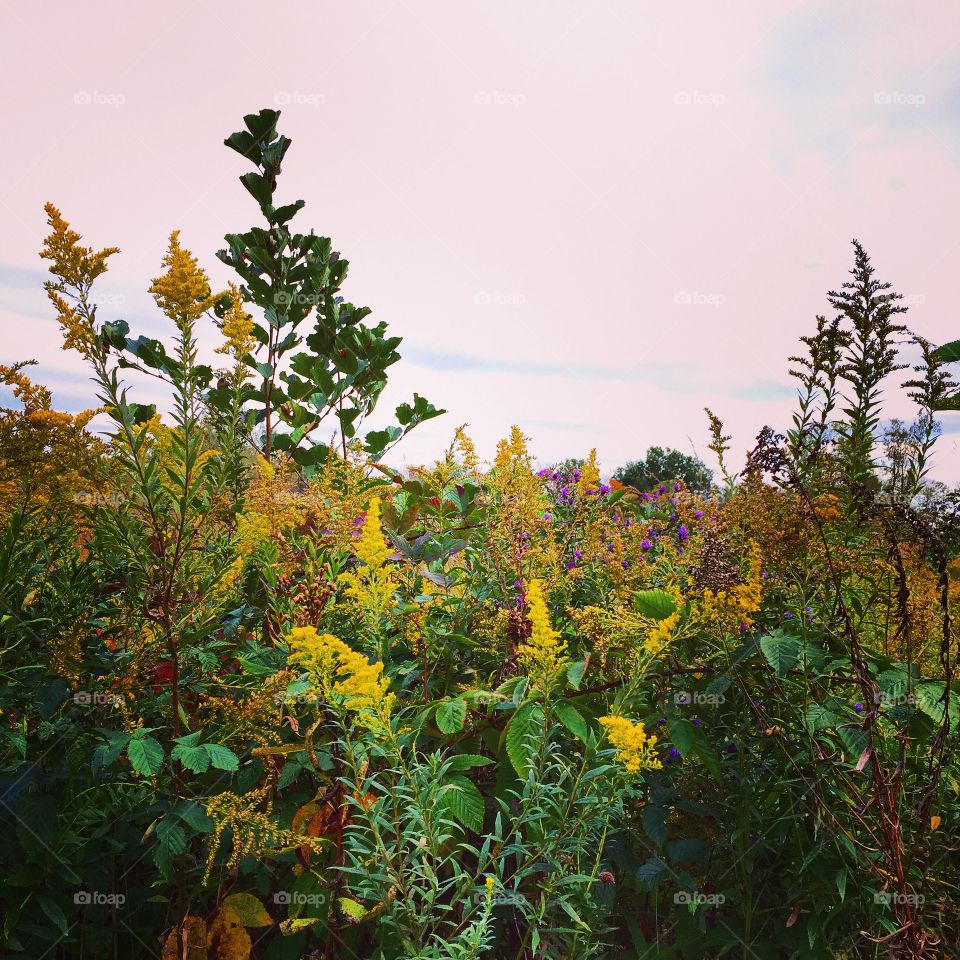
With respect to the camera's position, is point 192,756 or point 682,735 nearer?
point 192,756

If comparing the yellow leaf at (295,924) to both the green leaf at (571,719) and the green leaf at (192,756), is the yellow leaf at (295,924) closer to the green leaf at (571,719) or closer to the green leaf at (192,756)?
the green leaf at (192,756)

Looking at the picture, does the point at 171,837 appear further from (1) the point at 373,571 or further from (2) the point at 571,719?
(2) the point at 571,719

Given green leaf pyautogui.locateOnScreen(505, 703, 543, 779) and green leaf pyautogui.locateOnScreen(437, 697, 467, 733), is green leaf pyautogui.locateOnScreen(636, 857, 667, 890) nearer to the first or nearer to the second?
green leaf pyautogui.locateOnScreen(505, 703, 543, 779)

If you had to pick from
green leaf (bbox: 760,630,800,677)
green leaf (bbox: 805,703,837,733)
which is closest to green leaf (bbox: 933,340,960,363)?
green leaf (bbox: 760,630,800,677)

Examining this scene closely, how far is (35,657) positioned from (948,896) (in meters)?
2.75

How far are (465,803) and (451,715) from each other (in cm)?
23

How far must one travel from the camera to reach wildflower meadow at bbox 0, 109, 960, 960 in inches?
78.0

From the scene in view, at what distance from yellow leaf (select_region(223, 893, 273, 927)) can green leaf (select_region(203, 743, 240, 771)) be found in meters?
0.51

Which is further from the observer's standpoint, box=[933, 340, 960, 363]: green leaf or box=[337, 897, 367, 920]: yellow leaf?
box=[933, 340, 960, 363]: green leaf

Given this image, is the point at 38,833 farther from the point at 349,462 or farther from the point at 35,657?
the point at 349,462

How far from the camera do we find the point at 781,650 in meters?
2.19

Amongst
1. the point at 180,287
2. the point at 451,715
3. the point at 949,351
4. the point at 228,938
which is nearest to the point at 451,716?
the point at 451,715

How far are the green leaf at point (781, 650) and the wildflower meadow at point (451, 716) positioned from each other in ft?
0.05

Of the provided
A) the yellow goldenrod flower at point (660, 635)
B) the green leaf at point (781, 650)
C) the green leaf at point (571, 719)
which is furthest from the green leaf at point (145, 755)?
the green leaf at point (781, 650)
